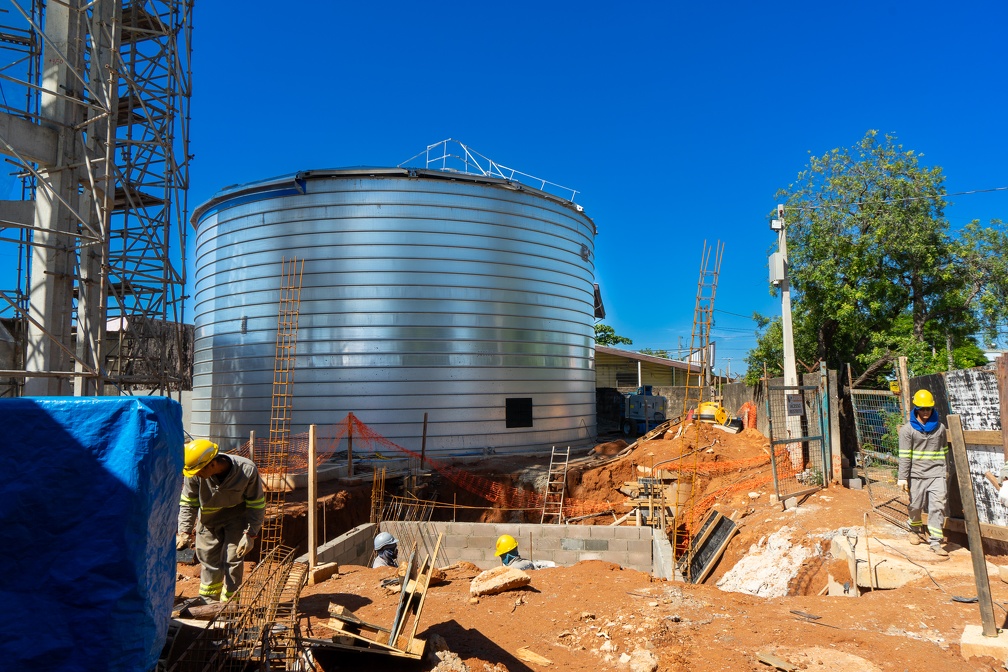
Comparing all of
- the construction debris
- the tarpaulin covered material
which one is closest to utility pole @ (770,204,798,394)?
the construction debris

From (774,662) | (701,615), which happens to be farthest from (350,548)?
(774,662)

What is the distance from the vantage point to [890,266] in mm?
17812

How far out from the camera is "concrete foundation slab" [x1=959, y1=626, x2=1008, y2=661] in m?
4.43

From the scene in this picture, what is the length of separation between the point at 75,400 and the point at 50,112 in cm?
1226

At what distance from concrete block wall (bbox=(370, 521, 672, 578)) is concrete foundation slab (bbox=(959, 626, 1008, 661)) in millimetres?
5955

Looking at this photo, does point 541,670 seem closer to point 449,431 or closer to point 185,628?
point 185,628

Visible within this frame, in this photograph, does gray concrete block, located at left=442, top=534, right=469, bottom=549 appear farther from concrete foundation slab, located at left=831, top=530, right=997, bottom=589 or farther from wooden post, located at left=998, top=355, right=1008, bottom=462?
wooden post, located at left=998, top=355, right=1008, bottom=462

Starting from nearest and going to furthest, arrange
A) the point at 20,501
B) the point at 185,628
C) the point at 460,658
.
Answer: the point at 20,501 → the point at 185,628 → the point at 460,658

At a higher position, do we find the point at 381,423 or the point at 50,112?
the point at 50,112

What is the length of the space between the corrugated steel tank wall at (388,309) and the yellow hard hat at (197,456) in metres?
11.8

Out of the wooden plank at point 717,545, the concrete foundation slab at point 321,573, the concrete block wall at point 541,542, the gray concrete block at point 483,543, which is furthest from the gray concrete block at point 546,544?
the concrete foundation slab at point 321,573

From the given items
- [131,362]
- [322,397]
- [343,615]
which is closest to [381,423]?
[322,397]

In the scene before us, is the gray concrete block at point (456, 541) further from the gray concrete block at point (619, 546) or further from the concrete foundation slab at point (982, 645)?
the concrete foundation slab at point (982, 645)

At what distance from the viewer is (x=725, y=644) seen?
16.8 ft
